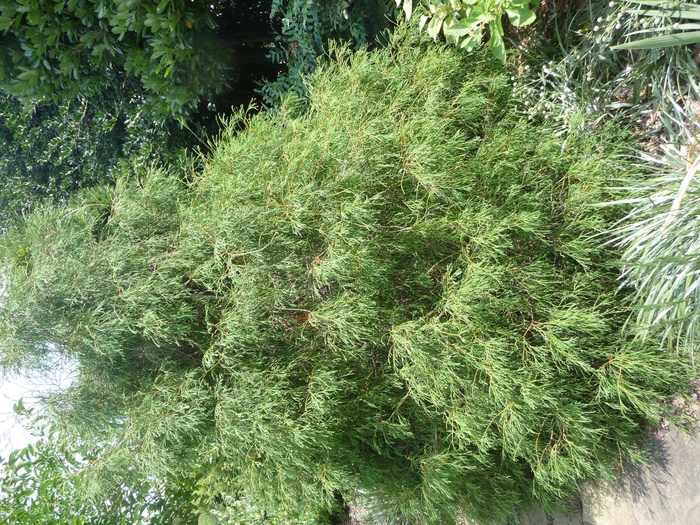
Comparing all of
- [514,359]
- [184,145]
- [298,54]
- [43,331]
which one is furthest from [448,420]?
[184,145]

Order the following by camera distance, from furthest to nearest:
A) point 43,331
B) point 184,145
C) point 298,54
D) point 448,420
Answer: point 184,145
point 298,54
point 448,420
point 43,331

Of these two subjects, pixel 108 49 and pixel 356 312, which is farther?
pixel 108 49

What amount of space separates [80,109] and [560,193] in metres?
3.59

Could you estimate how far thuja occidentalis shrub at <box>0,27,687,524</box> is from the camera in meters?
2.46

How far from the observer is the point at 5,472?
437 centimetres

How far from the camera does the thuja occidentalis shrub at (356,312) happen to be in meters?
2.46

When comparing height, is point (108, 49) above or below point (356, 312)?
above

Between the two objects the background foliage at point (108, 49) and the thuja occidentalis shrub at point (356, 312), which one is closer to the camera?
the thuja occidentalis shrub at point (356, 312)

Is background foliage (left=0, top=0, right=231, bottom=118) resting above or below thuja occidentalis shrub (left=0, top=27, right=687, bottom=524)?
above

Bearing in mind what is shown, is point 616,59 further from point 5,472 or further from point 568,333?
point 5,472

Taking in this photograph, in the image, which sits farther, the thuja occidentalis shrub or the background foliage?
the background foliage

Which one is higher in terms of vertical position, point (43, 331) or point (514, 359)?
point (43, 331)

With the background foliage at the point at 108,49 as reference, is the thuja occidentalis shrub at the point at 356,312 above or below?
below

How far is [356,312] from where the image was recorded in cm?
250
